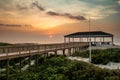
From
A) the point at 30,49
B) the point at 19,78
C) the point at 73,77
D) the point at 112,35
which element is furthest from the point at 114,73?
the point at 112,35

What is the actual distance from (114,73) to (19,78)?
10203 mm

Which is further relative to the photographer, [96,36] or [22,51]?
[96,36]

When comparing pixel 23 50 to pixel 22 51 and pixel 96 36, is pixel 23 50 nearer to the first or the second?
pixel 22 51

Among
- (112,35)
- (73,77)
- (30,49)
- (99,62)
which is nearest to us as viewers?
(73,77)

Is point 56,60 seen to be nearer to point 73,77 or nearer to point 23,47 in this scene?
point 23,47

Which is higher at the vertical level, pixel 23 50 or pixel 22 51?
pixel 23 50

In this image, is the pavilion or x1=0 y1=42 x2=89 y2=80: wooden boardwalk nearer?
x1=0 y1=42 x2=89 y2=80: wooden boardwalk

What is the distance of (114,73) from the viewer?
27.4m

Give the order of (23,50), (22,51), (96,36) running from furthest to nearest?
1. (96,36)
2. (23,50)
3. (22,51)

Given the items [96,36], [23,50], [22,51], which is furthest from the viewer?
[96,36]

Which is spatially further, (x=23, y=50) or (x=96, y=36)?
(x=96, y=36)

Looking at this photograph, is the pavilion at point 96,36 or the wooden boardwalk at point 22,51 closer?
the wooden boardwalk at point 22,51

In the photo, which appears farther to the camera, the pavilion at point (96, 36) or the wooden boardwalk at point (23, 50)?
the pavilion at point (96, 36)

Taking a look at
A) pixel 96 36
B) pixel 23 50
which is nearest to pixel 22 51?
pixel 23 50
